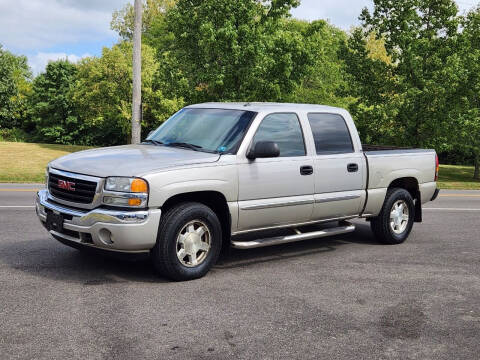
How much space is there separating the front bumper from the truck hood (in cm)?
40

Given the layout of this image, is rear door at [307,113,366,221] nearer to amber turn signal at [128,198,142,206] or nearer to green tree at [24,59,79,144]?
amber turn signal at [128,198,142,206]

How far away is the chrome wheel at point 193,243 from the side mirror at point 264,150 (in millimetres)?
988

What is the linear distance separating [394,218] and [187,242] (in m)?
3.83

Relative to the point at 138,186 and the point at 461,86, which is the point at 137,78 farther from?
the point at 461,86

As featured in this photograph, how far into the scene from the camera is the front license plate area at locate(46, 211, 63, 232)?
6070mm

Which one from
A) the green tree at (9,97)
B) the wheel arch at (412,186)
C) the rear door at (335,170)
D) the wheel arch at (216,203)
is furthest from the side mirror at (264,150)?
the green tree at (9,97)

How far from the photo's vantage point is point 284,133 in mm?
7117

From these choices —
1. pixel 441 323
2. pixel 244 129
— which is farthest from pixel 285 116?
pixel 441 323

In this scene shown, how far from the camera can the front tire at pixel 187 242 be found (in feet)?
19.4

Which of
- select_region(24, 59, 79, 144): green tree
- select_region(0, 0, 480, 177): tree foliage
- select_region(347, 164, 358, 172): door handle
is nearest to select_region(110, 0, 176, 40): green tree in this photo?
select_region(24, 59, 79, 144): green tree

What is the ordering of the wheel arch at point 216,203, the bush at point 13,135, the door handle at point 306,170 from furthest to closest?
the bush at point 13,135, the door handle at point 306,170, the wheel arch at point 216,203

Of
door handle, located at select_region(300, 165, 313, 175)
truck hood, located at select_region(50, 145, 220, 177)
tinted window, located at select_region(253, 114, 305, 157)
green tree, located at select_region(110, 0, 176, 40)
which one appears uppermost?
green tree, located at select_region(110, 0, 176, 40)

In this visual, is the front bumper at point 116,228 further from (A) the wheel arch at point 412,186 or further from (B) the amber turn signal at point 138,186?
(A) the wheel arch at point 412,186

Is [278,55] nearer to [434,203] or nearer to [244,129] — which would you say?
[434,203]
